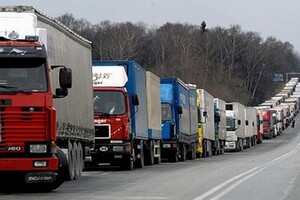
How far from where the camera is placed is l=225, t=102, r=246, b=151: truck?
215 feet

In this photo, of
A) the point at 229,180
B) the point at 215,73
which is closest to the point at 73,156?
the point at 229,180

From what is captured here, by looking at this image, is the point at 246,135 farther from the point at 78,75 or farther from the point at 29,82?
the point at 29,82

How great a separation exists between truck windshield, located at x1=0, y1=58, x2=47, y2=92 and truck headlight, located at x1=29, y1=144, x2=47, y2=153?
3.48 feet

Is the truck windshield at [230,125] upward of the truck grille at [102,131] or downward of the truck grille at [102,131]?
upward

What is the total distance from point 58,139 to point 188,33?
508ft

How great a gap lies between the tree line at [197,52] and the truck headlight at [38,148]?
351 ft

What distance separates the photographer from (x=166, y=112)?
1593 inches

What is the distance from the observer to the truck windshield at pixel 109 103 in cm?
2905

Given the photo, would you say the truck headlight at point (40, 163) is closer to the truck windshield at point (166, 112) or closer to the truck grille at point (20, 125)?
the truck grille at point (20, 125)

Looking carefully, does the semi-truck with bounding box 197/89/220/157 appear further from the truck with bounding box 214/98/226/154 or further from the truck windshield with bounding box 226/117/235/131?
the truck windshield with bounding box 226/117/235/131

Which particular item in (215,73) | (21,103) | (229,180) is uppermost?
(215,73)

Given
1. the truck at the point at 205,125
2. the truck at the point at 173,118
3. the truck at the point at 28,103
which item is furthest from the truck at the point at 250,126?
the truck at the point at 28,103

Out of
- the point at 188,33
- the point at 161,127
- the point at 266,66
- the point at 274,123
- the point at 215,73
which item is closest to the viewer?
the point at 161,127

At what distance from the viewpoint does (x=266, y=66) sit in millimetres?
190875
